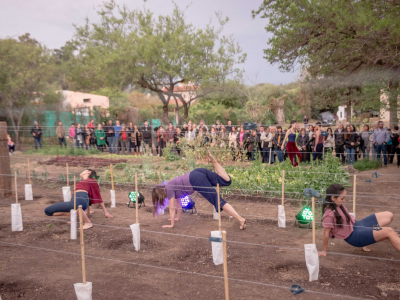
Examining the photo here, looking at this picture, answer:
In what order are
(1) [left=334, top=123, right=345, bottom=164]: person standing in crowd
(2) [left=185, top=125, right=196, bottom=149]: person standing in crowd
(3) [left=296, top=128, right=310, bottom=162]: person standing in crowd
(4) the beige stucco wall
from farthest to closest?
(4) the beige stucco wall < (2) [left=185, top=125, right=196, bottom=149]: person standing in crowd < (3) [left=296, top=128, right=310, bottom=162]: person standing in crowd < (1) [left=334, top=123, right=345, bottom=164]: person standing in crowd

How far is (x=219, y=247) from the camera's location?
4609mm

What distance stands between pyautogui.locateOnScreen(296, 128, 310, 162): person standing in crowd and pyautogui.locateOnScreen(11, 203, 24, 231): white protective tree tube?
29.4 feet

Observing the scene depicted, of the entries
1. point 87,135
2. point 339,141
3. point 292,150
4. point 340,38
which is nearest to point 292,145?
point 292,150

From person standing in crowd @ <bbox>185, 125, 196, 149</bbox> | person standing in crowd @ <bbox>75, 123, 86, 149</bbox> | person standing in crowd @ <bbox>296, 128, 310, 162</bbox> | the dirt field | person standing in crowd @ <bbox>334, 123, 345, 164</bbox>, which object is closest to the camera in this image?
the dirt field

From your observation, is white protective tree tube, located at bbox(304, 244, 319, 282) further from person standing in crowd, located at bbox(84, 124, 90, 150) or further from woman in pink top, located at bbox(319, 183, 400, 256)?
person standing in crowd, located at bbox(84, 124, 90, 150)

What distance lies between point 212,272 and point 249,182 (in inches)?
149

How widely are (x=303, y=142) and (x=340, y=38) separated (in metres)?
3.59

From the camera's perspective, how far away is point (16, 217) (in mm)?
6309

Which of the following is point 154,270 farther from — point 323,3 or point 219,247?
point 323,3

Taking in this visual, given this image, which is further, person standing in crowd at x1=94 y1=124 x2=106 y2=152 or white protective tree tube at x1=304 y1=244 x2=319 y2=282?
person standing in crowd at x1=94 y1=124 x2=106 y2=152

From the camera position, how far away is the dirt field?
3.96m

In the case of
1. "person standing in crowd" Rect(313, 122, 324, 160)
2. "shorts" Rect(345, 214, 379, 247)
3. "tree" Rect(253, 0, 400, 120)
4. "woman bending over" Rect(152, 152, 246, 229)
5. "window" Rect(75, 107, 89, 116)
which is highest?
"tree" Rect(253, 0, 400, 120)

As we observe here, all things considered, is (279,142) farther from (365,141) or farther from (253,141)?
(365,141)

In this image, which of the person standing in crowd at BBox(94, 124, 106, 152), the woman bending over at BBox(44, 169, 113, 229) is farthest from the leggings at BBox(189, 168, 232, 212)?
the person standing in crowd at BBox(94, 124, 106, 152)
